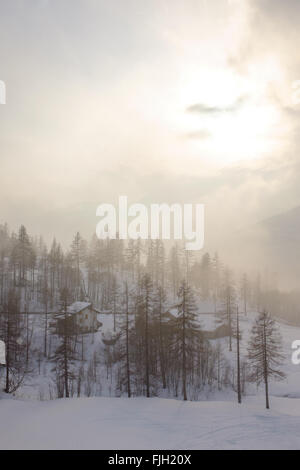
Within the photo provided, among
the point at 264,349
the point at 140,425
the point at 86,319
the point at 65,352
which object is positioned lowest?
the point at 86,319

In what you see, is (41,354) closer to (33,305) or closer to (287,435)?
(33,305)

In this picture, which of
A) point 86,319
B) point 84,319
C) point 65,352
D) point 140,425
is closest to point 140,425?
point 140,425

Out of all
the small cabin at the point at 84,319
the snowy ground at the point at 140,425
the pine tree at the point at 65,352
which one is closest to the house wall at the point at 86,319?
the small cabin at the point at 84,319

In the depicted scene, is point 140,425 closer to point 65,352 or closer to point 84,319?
point 65,352

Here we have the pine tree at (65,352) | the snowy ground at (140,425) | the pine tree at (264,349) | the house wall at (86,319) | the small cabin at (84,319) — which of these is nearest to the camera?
the snowy ground at (140,425)

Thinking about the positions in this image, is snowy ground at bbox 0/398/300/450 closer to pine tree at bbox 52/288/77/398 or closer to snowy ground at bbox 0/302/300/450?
snowy ground at bbox 0/302/300/450

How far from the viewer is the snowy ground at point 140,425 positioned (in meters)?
17.3

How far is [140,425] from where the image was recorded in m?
20.6

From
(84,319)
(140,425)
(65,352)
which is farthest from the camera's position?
(84,319)

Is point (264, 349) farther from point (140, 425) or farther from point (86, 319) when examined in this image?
point (86, 319)

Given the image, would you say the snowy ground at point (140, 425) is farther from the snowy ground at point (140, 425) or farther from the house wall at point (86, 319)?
the house wall at point (86, 319)

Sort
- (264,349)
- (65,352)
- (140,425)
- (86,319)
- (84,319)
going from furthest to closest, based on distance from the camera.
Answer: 1. (86,319)
2. (84,319)
3. (65,352)
4. (264,349)
5. (140,425)

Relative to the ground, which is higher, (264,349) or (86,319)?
(264,349)

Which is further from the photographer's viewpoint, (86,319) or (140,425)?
(86,319)
